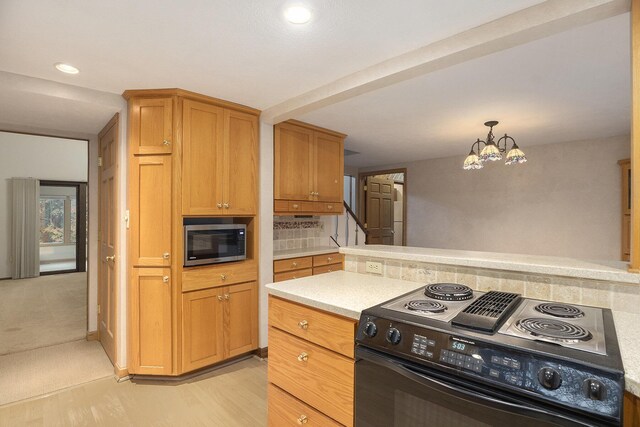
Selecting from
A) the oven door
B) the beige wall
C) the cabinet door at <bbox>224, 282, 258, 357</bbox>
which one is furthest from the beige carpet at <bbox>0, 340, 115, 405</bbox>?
the beige wall

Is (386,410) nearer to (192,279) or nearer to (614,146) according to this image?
(192,279)

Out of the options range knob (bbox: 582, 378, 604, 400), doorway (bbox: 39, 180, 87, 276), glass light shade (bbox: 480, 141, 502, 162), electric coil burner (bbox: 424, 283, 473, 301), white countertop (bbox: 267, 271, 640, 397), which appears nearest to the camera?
range knob (bbox: 582, 378, 604, 400)

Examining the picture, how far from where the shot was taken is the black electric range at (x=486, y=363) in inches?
33.3

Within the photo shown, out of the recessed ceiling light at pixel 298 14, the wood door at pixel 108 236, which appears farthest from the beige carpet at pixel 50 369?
the recessed ceiling light at pixel 298 14

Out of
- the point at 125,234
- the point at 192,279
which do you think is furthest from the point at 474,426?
the point at 125,234

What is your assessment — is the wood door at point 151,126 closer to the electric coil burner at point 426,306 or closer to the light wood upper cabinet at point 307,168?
the light wood upper cabinet at point 307,168

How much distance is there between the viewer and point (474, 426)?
990 millimetres

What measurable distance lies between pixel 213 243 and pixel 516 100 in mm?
2897

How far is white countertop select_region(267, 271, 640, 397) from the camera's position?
928 mm

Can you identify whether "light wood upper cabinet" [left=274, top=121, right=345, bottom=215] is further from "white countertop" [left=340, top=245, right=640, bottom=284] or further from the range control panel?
the range control panel

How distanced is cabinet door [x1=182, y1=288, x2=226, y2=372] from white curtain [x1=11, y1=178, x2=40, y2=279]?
19.9 feet

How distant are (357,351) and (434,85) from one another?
83.1 inches

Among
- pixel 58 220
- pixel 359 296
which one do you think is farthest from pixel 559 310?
pixel 58 220

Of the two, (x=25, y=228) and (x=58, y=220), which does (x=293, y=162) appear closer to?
(x=25, y=228)
